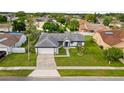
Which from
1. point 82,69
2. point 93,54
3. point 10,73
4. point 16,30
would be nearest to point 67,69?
point 82,69

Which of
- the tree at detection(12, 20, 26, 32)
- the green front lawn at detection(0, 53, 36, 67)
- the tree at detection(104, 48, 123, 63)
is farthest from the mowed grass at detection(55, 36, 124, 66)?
the tree at detection(12, 20, 26, 32)

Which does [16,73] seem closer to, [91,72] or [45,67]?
[45,67]

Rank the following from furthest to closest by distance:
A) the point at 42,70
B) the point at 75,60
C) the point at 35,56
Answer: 1. the point at 35,56
2. the point at 75,60
3. the point at 42,70

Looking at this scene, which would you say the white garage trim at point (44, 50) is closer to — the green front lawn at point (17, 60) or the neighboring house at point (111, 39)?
the green front lawn at point (17, 60)

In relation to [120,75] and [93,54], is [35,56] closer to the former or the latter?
[93,54]

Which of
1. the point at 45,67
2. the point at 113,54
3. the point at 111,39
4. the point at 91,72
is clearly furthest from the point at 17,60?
the point at 111,39
